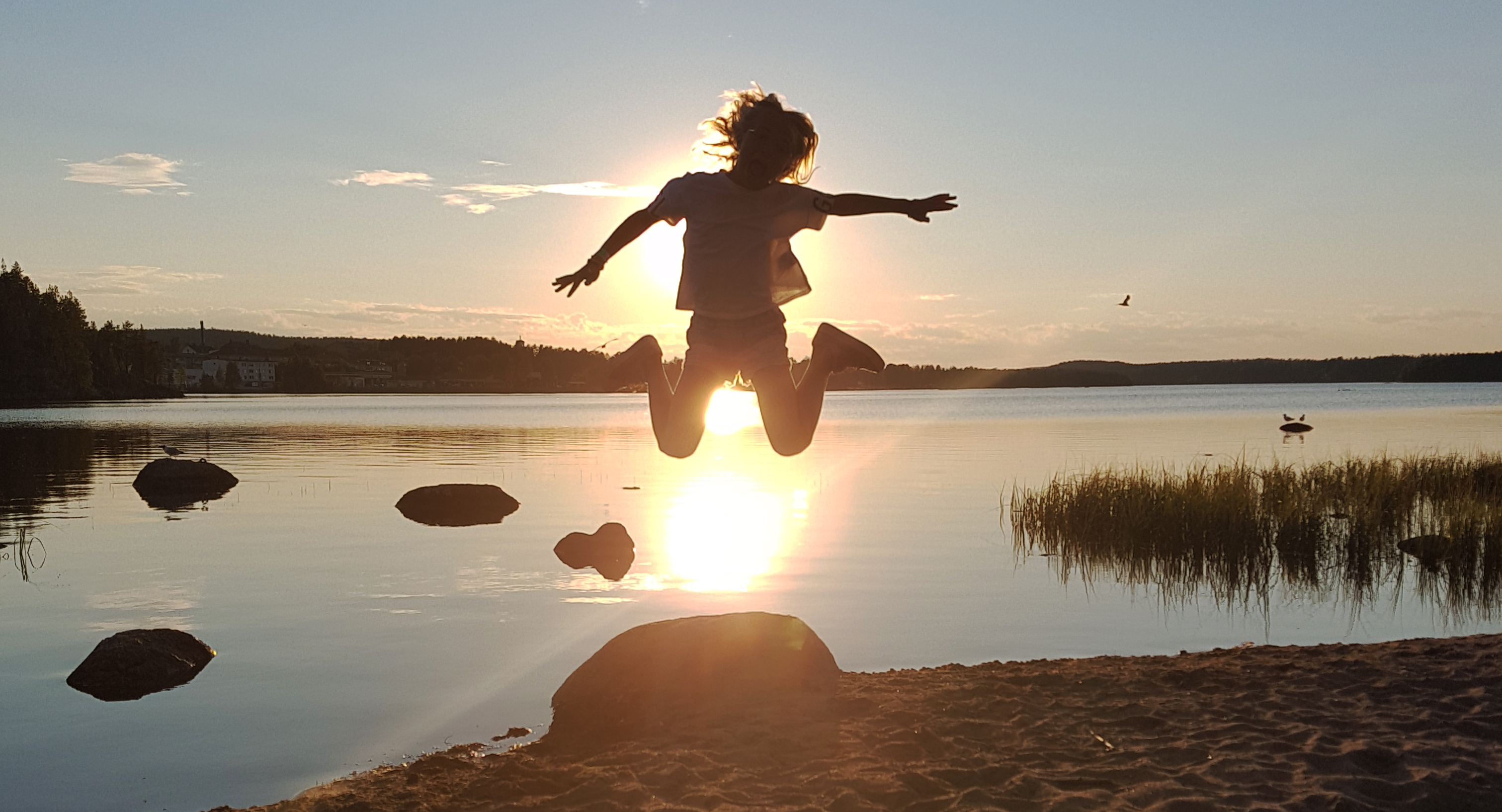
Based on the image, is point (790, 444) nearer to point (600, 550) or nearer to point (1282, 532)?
point (600, 550)

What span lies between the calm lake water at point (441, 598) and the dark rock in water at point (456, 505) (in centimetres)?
68

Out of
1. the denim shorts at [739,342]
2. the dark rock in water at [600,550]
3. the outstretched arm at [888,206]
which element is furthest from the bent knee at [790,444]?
the dark rock in water at [600,550]

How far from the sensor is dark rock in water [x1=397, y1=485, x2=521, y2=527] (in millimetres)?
27375

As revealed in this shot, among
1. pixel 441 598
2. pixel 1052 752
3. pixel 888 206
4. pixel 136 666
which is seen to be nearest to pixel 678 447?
pixel 888 206

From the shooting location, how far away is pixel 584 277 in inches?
312

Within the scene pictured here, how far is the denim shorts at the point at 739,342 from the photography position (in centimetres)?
800

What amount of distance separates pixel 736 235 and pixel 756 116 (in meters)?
0.81

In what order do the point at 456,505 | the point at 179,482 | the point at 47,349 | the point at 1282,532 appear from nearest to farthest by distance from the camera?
the point at 1282,532 → the point at 456,505 → the point at 179,482 → the point at 47,349

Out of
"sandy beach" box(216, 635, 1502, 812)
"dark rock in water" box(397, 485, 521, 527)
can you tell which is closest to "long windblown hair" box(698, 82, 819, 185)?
"sandy beach" box(216, 635, 1502, 812)

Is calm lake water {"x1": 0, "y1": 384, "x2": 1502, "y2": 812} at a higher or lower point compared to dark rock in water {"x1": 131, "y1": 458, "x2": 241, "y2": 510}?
lower

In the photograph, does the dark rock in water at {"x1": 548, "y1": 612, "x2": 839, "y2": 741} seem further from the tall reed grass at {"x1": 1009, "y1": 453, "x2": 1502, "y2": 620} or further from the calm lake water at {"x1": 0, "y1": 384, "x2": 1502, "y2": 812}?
the tall reed grass at {"x1": 1009, "y1": 453, "x2": 1502, "y2": 620}

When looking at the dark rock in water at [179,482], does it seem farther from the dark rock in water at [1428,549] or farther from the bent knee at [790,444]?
the dark rock in water at [1428,549]

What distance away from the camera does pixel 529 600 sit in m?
17.1

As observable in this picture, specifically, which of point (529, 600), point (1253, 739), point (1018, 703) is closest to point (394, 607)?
point (529, 600)
